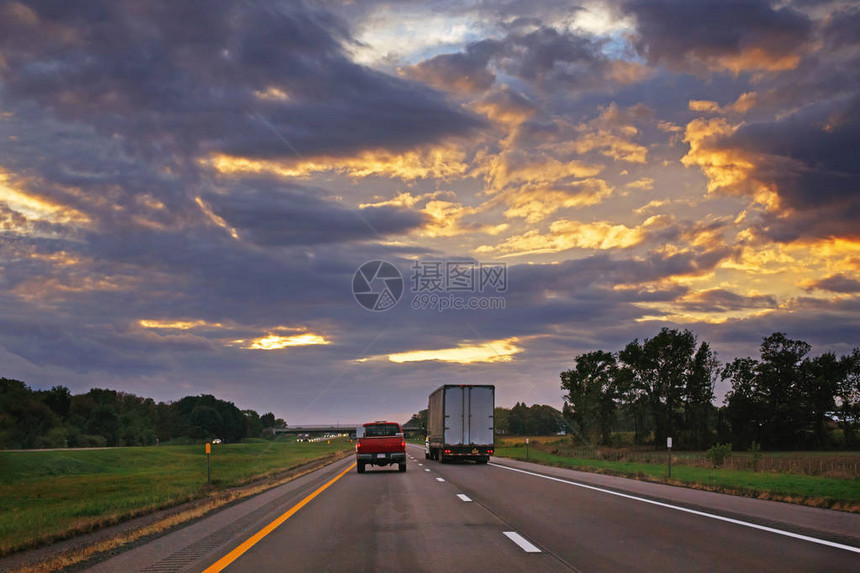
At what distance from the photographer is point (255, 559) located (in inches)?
378

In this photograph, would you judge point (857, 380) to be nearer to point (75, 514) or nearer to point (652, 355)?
point (652, 355)

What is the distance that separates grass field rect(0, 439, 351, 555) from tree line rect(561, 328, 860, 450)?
58.9 meters

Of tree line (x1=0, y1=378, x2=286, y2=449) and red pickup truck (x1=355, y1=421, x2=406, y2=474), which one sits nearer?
red pickup truck (x1=355, y1=421, x2=406, y2=474)

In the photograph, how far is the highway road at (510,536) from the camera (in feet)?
29.7

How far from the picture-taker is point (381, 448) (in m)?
34.3

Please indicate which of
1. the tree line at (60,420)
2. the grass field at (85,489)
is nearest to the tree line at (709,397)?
the grass field at (85,489)

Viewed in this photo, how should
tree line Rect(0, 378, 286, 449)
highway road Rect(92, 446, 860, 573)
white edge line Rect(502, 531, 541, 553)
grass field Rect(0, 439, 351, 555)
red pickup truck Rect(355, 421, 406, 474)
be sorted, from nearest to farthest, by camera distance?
1. highway road Rect(92, 446, 860, 573)
2. white edge line Rect(502, 531, 541, 553)
3. grass field Rect(0, 439, 351, 555)
4. red pickup truck Rect(355, 421, 406, 474)
5. tree line Rect(0, 378, 286, 449)

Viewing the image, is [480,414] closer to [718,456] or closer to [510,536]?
Answer: [718,456]

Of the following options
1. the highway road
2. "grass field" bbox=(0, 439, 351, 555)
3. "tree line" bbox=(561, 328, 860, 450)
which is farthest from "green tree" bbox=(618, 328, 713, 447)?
the highway road

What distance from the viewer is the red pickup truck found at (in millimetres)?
33969

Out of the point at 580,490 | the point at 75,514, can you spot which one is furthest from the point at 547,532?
the point at 75,514

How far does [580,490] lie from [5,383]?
148666mm

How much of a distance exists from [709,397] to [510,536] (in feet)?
326

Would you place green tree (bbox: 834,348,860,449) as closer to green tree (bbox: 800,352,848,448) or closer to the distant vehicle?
green tree (bbox: 800,352,848,448)
